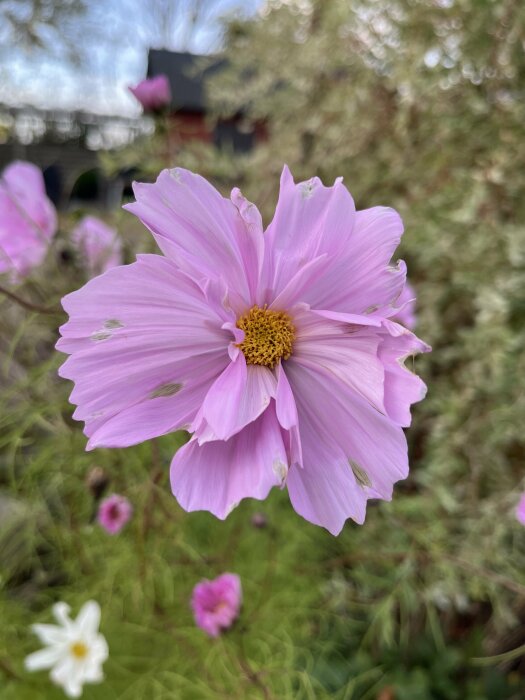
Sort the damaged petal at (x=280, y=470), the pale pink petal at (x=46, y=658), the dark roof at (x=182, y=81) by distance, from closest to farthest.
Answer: the damaged petal at (x=280, y=470)
the pale pink petal at (x=46, y=658)
the dark roof at (x=182, y=81)

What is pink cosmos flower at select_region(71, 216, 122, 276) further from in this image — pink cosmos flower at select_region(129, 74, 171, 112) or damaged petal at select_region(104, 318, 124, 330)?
damaged petal at select_region(104, 318, 124, 330)

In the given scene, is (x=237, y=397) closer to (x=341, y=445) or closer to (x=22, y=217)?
(x=341, y=445)

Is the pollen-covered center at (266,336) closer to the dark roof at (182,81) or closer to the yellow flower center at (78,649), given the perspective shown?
the yellow flower center at (78,649)

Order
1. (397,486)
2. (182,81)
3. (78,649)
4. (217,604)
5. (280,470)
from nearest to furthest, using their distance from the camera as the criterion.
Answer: (280,470) → (217,604) → (78,649) → (397,486) → (182,81)

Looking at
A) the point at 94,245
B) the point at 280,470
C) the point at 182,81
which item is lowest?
the point at 182,81

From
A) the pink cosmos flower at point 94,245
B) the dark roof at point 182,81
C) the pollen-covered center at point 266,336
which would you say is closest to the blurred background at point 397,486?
the pink cosmos flower at point 94,245

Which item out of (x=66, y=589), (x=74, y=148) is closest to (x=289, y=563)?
(x=66, y=589)

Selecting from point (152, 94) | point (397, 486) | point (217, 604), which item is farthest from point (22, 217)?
point (397, 486)
